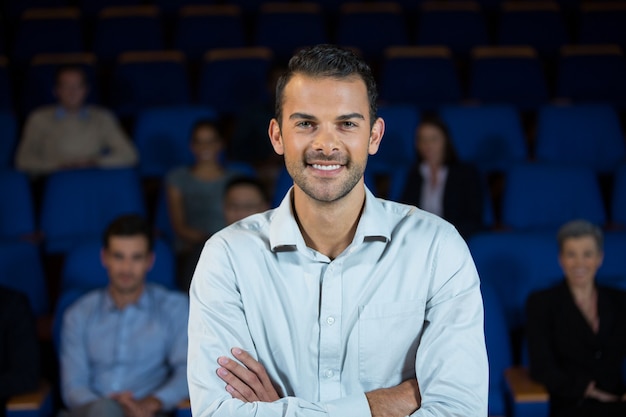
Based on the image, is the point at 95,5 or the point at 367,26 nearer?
the point at 367,26

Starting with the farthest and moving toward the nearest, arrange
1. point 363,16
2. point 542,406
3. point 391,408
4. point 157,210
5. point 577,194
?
point 363,16 < point 157,210 < point 577,194 < point 542,406 < point 391,408

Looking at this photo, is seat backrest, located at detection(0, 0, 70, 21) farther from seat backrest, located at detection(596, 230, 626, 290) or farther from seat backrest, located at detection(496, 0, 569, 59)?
seat backrest, located at detection(596, 230, 626, 290)

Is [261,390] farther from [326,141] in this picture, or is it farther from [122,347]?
[122,347]

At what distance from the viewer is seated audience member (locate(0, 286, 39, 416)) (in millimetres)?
2041

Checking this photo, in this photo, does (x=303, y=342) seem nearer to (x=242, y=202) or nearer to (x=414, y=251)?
(x=414, y=251)

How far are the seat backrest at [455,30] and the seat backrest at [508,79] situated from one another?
0.34 meters

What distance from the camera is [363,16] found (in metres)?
4.04

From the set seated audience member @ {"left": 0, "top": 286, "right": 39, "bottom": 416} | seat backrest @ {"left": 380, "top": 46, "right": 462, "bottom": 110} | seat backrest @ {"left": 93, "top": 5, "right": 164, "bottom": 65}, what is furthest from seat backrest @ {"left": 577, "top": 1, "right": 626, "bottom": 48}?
seated audience member @ {"left": 0, "top": 286, "right": 39, "bottom": 416}

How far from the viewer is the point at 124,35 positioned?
159 inches

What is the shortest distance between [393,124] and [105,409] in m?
1.67

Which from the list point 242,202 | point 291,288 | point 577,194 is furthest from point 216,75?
point 291,288

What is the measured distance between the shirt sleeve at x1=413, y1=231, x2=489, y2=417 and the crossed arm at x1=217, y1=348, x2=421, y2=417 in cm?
2

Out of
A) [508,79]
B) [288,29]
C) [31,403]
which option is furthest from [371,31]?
[31,403]

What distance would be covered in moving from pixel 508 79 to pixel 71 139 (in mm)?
1788
